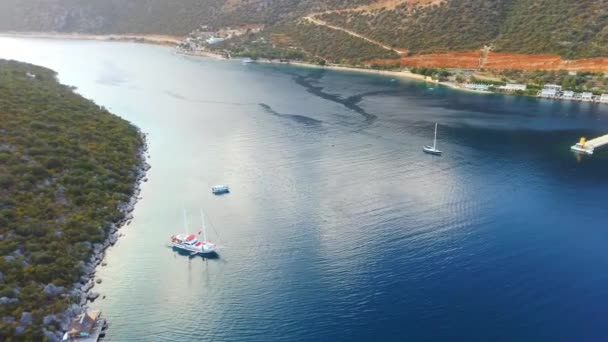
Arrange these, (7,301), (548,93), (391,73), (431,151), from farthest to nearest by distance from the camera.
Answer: (391,73) < (548,93) < (431,151) < (7,301)

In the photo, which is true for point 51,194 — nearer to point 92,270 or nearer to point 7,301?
point 92,270

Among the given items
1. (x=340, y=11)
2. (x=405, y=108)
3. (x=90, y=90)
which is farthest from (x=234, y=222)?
(x=340, y=11)

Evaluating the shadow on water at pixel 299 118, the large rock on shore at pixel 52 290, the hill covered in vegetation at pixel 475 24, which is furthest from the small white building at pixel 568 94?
the large rock on shore at pixel 52 290

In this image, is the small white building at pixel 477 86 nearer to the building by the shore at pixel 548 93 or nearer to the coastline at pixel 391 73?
the coastline at pixel 391 73

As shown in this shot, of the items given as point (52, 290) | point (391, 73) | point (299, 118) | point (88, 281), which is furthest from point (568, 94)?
point (52, 290)

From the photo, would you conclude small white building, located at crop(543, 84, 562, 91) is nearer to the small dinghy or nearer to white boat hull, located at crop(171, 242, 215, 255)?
the small dinghy


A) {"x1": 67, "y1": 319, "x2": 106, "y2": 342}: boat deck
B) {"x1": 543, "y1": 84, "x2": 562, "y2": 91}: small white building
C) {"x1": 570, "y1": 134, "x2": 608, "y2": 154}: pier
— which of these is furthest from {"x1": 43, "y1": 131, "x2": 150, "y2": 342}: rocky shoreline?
{"x1": 543, "y1": 84, "x2": 562, "y2": 91}: small white building
